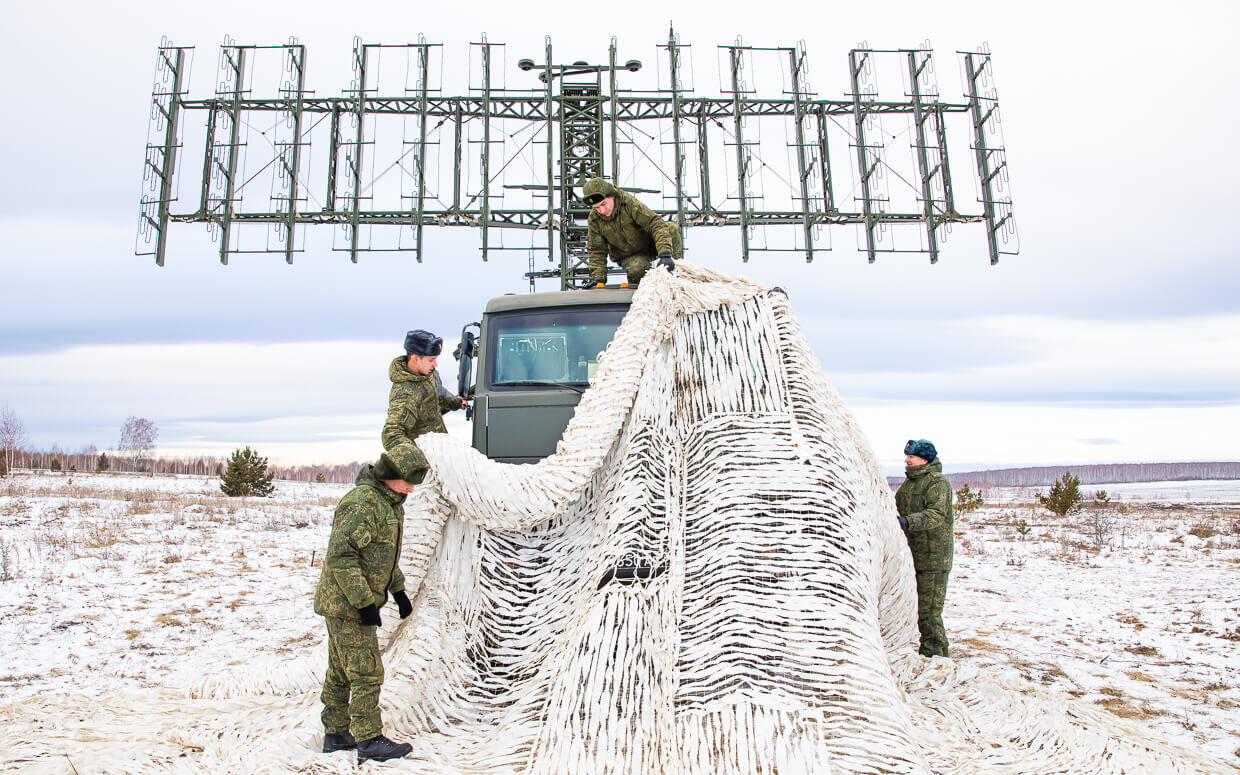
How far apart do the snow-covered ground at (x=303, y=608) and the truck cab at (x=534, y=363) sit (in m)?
2.05

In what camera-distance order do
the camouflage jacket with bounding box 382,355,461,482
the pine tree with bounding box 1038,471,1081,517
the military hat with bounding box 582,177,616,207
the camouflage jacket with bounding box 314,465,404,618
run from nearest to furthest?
the camouflage jacket with bounding box 314,465,404,618 → the camouflage jacket with bounding box 382,355,461,482 → the military hat with bounding box 582,177,616,207 → the pine tree with bounding box 1038,471,1081,517

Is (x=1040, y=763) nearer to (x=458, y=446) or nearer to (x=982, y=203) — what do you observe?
(x=458, y=446)

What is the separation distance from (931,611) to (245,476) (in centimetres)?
2237

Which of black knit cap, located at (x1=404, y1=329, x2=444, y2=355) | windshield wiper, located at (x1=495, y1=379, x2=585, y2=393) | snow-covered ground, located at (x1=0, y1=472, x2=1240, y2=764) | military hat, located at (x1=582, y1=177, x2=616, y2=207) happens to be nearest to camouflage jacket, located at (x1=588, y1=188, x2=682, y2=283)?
military hat, located at (x1=582, y1=177, x2=616, y2=207)

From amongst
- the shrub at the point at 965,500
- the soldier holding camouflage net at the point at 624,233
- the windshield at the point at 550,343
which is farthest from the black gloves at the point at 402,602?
the shrub at the point at 965,500

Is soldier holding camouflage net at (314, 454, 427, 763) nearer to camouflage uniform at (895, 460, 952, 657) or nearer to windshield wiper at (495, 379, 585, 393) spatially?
windshield wiper at (495, 379, 585, 393)

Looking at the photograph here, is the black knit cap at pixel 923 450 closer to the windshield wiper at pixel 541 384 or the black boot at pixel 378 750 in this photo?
the windshield wiper at pixel 541 384

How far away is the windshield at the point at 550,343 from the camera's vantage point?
680cm

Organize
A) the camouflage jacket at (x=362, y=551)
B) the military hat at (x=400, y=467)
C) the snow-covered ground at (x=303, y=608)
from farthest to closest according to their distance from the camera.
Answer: the snow-covered ground at (x=303, y=608) → the military hat at (x=400, y=467) → the camouflage jacket at (x=362, y=551)

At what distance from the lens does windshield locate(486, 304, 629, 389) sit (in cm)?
680

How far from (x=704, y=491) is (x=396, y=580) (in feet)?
5.52

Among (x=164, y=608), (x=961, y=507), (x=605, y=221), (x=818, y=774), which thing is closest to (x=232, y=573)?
(x=164, y=608)

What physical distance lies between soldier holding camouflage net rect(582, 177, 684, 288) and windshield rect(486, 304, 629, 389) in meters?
0.57

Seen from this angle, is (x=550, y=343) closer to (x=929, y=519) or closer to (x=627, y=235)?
(x=627, y=235)
